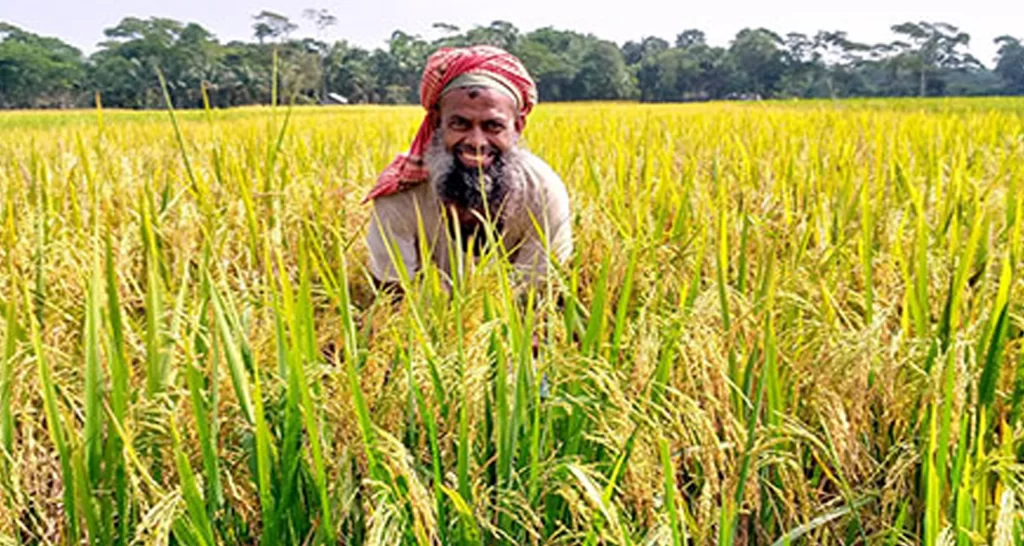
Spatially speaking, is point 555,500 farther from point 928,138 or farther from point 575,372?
point 928,138

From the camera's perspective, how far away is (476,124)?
1.49 m

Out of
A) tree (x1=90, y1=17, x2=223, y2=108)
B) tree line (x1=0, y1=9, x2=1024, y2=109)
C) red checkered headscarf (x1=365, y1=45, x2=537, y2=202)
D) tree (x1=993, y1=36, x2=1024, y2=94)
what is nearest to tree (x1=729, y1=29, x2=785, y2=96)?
tree line (x1=0, y1=9, x2=1024, y2=109)

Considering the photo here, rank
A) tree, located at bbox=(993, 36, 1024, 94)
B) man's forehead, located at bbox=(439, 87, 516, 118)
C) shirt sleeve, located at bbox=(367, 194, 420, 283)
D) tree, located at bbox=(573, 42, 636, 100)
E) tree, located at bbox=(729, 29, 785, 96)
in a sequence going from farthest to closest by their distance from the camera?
tree, located at bbox=(993, 36, 1024, 94)
tree, located at bbox=(729, 29, 785, 96)
tree, located at bbox=(573, 42, 636, 100)
shirt sleeve, located at bbox=(367, 194, 420, 283)
man's forehead, located at bbox=(439, 87, 516, 118)

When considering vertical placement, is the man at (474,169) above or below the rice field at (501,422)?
above

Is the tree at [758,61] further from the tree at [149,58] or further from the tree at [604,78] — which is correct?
the tree at [149,58]

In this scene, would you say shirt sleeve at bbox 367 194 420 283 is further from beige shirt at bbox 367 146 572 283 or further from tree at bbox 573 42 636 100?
tree at bbox 573 42 636 100

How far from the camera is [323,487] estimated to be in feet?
2.13

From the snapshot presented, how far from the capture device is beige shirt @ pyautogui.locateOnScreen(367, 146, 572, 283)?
1524 millimetres

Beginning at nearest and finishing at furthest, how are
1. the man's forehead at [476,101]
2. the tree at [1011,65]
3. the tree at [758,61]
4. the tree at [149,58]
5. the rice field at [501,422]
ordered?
1. the rice field at [501,422]
2. the man's forehead at [476,101]
3. the tree at [149,58]
4. the tree at [758,61]
5. the tree at [1011,65]

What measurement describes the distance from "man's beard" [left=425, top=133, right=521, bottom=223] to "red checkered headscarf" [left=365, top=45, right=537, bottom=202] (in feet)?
0.25

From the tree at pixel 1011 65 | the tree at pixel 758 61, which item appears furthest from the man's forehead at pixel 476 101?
the tree at pixel 1011 65

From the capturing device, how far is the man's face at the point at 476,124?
148 centimetres

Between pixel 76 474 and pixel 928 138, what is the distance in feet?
11.7

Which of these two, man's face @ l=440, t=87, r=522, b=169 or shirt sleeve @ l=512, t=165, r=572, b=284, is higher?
man's face @ l=440, t=87, r=522, b=169
